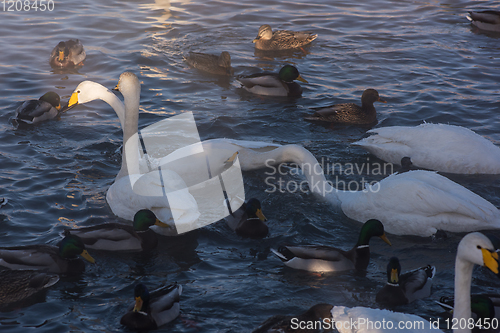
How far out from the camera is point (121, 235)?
21.6ft

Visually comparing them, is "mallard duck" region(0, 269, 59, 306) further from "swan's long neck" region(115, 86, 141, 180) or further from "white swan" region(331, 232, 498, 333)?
"white swan" region(331, 232, 498, 333)

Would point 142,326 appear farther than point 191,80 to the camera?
No

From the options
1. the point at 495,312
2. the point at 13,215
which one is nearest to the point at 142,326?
the point at 13,215

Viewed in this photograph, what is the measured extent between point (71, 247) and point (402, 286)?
3585 millimetres

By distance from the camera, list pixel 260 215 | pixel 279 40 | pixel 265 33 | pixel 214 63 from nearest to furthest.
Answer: pixel 260 215 < pixel 214 63 < pixel 265 33 < pixel 279 40

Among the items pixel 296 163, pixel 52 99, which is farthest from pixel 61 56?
pixel 296 163

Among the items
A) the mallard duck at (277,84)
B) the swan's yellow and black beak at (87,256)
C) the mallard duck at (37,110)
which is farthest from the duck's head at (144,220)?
the mallard duck at (277,84)

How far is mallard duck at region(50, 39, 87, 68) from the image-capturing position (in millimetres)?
12291

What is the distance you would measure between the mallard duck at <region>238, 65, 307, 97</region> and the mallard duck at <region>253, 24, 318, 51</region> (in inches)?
98.8

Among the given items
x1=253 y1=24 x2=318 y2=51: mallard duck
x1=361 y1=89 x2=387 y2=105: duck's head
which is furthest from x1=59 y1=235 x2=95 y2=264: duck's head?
x1=253 y1=24 x2=318 y2=51: mallard duck

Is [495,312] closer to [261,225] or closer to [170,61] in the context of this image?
[261,225]

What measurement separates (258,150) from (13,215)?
355 centimetres

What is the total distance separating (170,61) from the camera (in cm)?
1332

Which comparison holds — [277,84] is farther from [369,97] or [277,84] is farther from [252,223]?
[252,223]
